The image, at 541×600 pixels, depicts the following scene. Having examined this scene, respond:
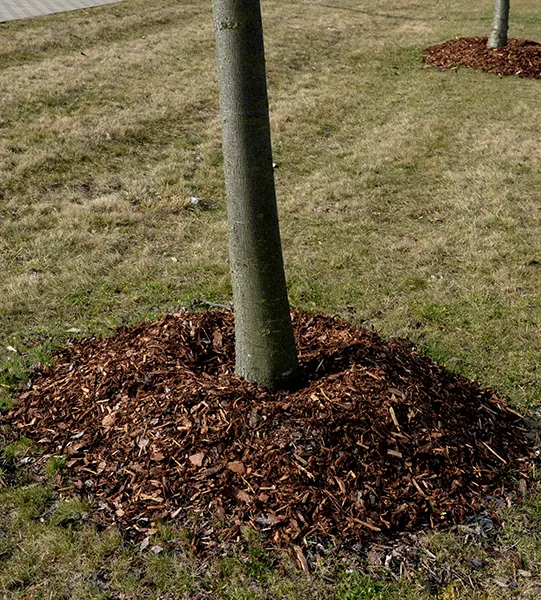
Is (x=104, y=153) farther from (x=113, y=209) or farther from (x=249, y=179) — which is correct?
(x=249, y=179)

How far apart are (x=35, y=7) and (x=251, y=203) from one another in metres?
15.6

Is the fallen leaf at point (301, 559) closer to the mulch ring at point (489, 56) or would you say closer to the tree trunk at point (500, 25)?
the mulch ring at point (489, 56)

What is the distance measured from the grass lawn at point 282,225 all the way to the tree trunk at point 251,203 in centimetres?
121

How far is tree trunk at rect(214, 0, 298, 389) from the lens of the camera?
378 centimetres

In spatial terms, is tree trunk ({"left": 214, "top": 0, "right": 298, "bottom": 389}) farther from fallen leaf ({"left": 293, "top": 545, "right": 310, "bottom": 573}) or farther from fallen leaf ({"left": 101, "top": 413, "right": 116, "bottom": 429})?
fallen leaf ({"left": 293, "top": 545, "right": 310, "bottom": 573})

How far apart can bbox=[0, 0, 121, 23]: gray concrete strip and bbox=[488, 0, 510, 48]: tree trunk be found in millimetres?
9645

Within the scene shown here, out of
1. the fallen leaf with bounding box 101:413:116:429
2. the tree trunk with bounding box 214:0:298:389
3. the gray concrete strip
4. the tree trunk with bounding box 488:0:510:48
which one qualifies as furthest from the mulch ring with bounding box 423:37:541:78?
the fallen leaf with bounding box 101:413:116:429

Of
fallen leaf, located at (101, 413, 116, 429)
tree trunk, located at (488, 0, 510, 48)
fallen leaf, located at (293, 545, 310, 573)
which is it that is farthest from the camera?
tree trunk, located at (488, 0, 510, 48)

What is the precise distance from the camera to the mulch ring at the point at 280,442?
378 cm

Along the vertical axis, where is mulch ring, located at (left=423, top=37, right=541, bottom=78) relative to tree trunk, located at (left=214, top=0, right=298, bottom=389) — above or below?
below

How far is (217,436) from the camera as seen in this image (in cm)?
404

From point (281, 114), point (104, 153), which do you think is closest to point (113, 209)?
point (104, 153)

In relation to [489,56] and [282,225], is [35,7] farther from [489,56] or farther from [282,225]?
[282,225]

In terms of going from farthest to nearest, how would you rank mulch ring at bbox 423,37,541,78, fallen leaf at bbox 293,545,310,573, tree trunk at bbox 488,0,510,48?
tree trunk at bbox 488,0,510,48 < mulch ring at bbox 423,37,541,78 < fallen leaf at bbox 293,545,310,573
